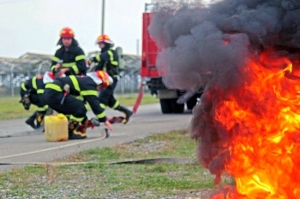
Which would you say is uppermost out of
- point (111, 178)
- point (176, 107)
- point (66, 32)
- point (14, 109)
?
point (66, 32)

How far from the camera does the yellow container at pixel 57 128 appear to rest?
12480mm

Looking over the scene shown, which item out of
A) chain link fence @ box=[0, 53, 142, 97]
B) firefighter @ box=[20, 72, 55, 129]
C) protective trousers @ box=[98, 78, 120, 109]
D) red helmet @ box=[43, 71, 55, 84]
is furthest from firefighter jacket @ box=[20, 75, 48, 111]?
chain link fence @ box=[0, 53, 142, 97]

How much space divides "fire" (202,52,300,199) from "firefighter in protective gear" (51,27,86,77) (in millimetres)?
8837

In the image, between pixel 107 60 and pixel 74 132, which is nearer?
pixel 74 132

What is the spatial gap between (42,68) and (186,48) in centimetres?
3363

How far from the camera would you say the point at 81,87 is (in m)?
12.5

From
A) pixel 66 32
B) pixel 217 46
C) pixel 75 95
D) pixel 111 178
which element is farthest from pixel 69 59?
pixel 217 46

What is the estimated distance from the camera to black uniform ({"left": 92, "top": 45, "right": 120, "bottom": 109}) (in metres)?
15.3

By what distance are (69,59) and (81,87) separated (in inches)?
53.3

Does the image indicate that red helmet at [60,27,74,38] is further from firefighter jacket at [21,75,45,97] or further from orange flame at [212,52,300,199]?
orange flame at [212,52,300,199]

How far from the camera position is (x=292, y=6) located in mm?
4906

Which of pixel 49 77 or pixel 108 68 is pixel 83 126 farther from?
pixel 108 68

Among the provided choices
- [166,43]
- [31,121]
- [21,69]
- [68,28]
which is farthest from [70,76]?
[21,69]

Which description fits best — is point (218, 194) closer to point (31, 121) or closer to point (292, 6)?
point (292, 6)
